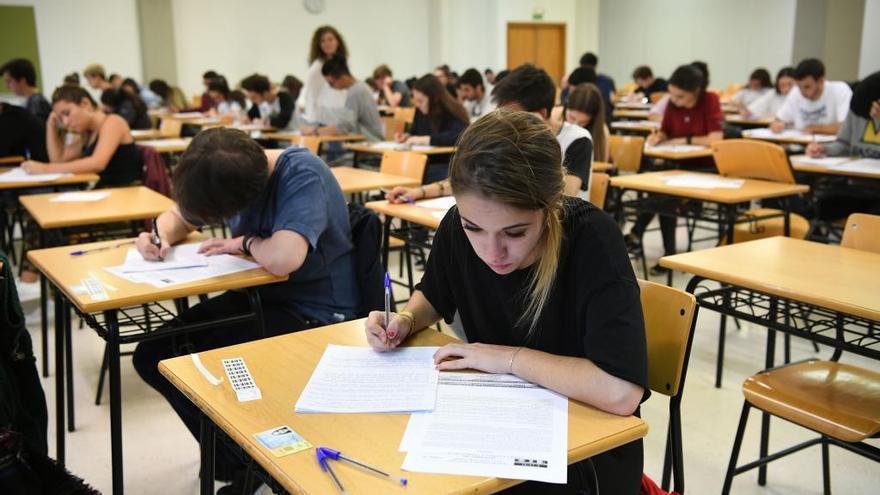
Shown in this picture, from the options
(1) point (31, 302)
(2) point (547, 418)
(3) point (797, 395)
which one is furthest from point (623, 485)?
(1) point (31, 302)

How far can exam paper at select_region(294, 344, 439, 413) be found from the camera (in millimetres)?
1265

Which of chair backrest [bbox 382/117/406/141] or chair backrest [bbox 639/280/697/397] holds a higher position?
chair backrest [bbox 382/117/406/141]

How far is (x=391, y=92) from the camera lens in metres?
10.8

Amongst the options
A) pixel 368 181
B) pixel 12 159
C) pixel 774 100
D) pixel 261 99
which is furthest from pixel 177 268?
pixel 774 100

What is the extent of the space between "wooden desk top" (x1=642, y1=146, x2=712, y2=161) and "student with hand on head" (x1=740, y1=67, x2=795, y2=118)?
377 cm

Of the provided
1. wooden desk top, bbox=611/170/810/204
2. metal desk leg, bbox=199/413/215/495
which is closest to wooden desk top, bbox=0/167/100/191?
wooden desk top, bbox=611/170/810/204

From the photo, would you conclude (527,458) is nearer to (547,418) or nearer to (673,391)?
(547,418)

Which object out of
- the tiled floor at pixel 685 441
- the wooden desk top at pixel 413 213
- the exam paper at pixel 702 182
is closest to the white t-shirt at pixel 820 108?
the exam paper at pixel 702 182

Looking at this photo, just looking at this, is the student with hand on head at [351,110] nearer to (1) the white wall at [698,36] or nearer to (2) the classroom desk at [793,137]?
(2) the classroom desk at [793,137]

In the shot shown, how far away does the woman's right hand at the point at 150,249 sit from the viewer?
2316mm

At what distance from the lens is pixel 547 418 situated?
1.20m

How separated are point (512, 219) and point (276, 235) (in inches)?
40.5

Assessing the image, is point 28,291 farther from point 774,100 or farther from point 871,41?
point 871,41

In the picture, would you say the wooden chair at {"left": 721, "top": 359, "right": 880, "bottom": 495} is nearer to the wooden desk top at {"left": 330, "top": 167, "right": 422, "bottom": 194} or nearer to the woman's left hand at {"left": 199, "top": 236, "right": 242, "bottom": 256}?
the woman's left hand at {"left": 199, "top": 236, "right": 242, "bottom": 256}
